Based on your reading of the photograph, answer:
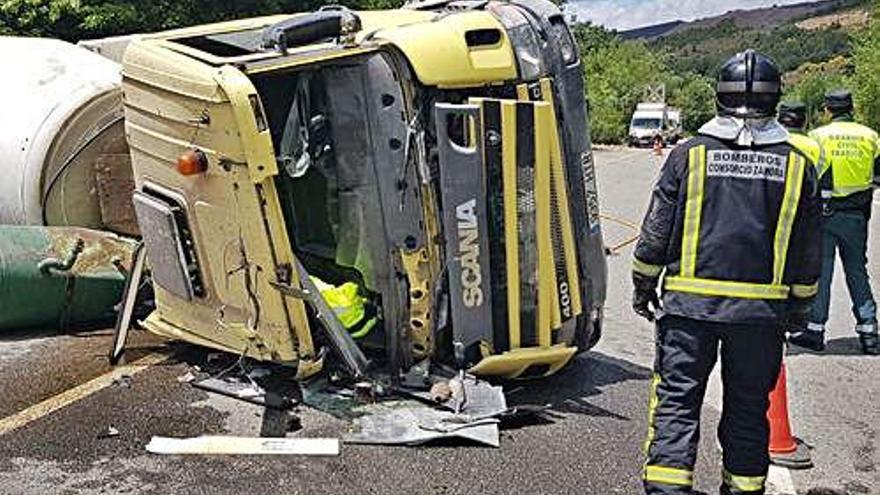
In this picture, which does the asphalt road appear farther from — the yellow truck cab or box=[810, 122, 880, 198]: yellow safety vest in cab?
box=[810, 122, 880, 198]: yellow safety vest in cab

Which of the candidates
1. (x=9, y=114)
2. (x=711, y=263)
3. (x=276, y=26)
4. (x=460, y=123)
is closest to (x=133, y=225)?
(x=9, y=114)

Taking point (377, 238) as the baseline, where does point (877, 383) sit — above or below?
below

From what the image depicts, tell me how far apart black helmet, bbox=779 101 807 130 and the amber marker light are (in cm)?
353

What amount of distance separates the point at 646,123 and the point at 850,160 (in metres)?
40.8

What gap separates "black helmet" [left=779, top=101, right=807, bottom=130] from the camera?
6.43m

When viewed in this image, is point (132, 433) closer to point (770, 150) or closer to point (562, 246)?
point (562, 246)

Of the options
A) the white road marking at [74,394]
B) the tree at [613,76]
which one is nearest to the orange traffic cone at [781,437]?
the white road marking at [74,394]

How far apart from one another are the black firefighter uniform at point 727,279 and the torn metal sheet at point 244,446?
1.38 metres

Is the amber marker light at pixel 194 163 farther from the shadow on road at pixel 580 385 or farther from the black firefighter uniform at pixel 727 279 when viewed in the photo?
the black firefighter uniform at pixel 727 279

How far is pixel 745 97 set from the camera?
12.3 ft

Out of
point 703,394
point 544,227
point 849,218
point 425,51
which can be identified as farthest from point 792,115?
point 703,394

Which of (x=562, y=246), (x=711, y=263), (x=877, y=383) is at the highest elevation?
(x=711, y=263)

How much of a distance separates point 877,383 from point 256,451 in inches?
134

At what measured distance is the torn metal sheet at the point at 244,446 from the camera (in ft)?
14.4
